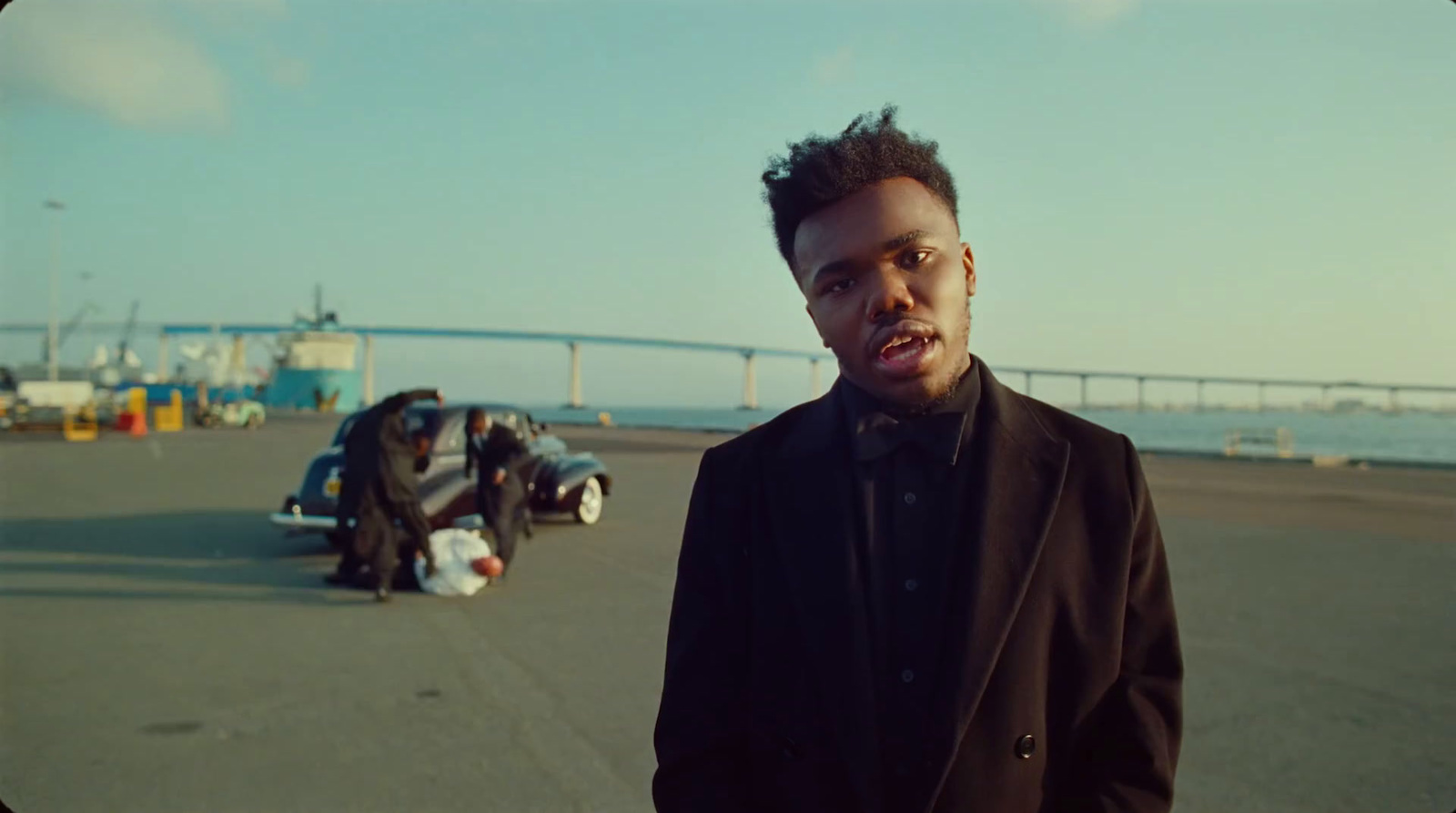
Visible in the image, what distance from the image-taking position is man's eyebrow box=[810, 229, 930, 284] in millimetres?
1753

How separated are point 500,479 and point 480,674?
3790mm

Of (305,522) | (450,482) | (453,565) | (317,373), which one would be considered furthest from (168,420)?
(453,565)

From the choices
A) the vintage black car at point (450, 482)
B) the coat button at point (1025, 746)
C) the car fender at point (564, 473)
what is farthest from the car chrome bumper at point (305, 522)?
the coat button at point (1025, 746)

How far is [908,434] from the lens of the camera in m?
1.74

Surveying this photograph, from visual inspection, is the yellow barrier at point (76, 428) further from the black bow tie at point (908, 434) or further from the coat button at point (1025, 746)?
the coat button at point (1025, 746)

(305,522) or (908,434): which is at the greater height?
(908,434)

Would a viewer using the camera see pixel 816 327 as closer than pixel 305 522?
Yes

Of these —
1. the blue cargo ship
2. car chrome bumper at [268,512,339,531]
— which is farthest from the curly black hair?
the blue cargo ship

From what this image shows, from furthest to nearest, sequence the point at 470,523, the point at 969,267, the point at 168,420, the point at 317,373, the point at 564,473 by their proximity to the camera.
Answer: the point at 317,373 → the point at 168,420 → the point at 564,473 → the point at 470,523 → the point at 969,267

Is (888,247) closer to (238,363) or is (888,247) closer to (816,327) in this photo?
(816,327)

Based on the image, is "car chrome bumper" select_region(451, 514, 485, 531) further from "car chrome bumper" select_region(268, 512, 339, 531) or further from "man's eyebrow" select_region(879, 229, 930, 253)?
"man's eyebrow" select_region(879, 229, 930, 253)

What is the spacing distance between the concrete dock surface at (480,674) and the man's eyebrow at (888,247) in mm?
2934

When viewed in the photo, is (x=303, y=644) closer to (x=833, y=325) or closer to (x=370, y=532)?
(x=370, y=532)

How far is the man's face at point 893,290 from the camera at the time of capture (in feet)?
5.69
